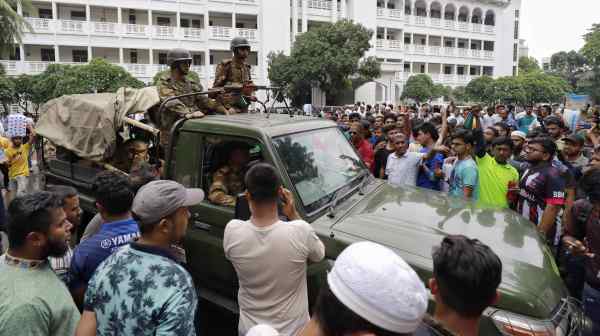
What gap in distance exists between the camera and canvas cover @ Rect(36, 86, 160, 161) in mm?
4629

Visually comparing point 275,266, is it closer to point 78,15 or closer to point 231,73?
point 231,73

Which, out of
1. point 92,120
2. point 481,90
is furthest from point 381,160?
point 481,90

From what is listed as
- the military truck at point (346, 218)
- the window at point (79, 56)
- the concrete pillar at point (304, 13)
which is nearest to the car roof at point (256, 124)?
the military truck at point (346, 218)

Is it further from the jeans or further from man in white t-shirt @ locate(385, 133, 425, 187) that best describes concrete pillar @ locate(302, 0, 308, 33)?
the jeans

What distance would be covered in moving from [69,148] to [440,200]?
403 centimetres

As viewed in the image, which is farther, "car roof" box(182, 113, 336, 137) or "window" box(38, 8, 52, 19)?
"window" box(38, 8, 52, 19)

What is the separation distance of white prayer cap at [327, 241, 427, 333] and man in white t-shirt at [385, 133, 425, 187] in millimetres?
3962

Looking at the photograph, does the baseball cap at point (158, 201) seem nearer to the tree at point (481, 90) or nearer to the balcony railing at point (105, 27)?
the balcony railing at point (105, 27)

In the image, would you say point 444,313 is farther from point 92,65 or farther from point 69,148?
point 92,65

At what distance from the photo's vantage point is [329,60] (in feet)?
92.1

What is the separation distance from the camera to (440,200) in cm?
378

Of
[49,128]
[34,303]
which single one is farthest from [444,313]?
[49,128]

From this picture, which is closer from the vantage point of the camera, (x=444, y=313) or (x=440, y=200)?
(x=444, y=313)

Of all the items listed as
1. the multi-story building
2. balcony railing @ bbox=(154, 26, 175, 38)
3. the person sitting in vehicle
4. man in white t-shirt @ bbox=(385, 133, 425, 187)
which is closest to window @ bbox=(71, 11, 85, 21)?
the multi-story building
